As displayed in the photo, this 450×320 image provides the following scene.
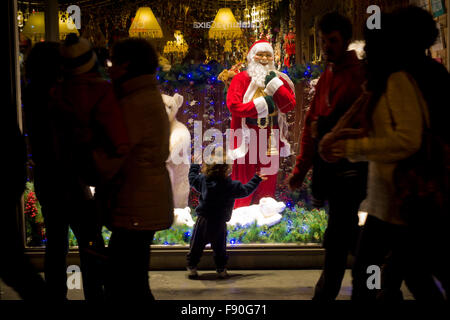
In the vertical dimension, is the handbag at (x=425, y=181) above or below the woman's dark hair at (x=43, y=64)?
below

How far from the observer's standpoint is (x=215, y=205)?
486 cm

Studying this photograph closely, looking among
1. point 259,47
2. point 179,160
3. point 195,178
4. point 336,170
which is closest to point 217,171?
point 195,178

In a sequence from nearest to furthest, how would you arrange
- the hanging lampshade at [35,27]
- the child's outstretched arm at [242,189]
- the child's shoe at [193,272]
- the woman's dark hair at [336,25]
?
the woman's dark hair at [336,25]
the child's outstretched arm at [242,189]
the child's shoe at [193,272]
the hanging lampshade at [35,27]

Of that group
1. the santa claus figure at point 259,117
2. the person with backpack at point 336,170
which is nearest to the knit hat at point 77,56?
the person with backpack at point 336,170

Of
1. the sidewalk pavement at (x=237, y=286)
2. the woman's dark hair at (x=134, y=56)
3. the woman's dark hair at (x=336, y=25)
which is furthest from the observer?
the sidewalk pavement at (x=237, y=286)

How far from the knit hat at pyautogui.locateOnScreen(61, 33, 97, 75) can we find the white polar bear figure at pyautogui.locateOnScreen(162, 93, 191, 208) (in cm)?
214

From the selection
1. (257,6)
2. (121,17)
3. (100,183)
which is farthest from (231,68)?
(100,183)

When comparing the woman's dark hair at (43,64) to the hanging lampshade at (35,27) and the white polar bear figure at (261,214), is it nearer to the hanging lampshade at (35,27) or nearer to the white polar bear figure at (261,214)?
the hanging lampshade at (35,27)

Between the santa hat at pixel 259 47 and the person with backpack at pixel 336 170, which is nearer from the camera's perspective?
the person with backpack at pixel 336 170

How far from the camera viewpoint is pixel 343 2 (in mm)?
5219

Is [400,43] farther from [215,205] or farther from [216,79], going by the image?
[216,79]

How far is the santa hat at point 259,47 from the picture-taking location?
5535 mm

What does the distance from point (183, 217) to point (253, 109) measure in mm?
1143
